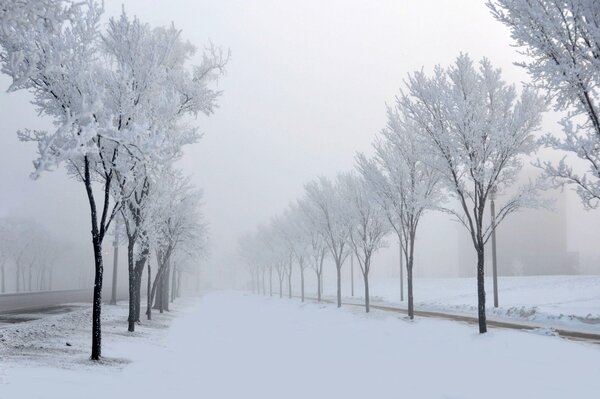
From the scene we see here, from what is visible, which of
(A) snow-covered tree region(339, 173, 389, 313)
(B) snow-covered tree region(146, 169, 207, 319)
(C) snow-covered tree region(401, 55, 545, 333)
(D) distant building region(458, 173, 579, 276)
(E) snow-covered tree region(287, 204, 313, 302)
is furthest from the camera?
(D) distant building region(458, 173, 579, 276)

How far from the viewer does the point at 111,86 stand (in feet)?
43.8

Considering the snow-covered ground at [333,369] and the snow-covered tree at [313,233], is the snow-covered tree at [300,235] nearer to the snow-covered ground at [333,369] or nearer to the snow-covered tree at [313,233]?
the snow-covered tree at [313,233]

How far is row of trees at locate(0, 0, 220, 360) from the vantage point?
687cm

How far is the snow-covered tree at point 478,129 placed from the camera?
1503 cm

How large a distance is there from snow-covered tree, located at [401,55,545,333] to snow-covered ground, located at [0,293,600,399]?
2.70 m

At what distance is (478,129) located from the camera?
1477cm

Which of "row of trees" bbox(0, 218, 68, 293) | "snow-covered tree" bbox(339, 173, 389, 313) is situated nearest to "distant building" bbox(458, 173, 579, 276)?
"snow-covered tree" bbox(339, 173, 389, 313)

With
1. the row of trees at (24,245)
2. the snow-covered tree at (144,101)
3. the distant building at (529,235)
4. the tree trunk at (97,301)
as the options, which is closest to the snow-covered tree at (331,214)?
the snow-covered tree at (144,101)

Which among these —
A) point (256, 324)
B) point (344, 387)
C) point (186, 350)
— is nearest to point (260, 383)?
point (344, 387)

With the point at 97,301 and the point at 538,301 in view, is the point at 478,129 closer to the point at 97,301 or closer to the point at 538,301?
the point at 97,301

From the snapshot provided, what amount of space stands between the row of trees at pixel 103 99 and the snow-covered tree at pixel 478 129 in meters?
8.00

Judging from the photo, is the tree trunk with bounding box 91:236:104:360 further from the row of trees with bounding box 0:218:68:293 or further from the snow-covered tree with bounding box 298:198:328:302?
the row of trees with bounding box 0:218:68:293

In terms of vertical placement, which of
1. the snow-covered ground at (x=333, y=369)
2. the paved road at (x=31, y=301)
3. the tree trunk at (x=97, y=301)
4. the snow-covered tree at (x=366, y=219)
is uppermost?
the snow-covered tree at (x=366, y=219)

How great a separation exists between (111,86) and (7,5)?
7741mm
